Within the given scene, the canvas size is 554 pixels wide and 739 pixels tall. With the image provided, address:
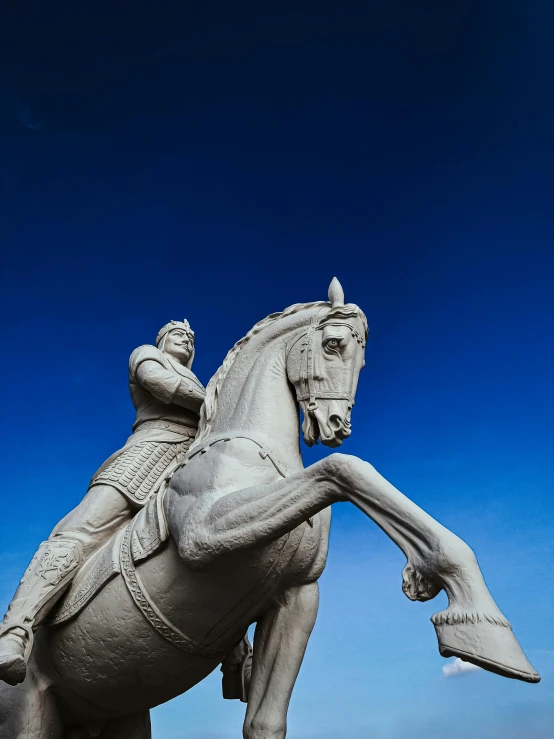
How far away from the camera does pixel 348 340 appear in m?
3.98

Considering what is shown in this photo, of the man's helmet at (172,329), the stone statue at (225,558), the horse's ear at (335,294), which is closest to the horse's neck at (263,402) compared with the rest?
the stone statue at (225,558)

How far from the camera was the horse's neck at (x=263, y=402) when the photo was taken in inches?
156

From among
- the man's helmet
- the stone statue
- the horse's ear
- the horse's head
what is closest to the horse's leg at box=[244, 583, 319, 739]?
the stone statue

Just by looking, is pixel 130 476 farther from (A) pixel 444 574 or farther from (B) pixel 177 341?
(A) pixel 444 574

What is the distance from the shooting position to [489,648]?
274cm

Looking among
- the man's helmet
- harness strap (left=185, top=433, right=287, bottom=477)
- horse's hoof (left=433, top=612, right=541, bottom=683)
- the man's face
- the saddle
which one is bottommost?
horse's hoof (left=433, top=612, right=541, bottom=683)

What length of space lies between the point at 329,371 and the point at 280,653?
1.51m

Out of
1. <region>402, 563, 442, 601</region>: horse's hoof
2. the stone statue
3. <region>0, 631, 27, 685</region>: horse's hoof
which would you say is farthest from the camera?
<region>0, 631, 27, 685</region>: horse's hoof

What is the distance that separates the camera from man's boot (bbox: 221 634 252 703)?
4707mm

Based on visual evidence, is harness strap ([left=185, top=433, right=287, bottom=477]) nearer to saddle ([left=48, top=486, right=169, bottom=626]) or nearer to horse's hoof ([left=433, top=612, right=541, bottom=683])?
saddle ([left=48, top=486, right=169, bottom=626])

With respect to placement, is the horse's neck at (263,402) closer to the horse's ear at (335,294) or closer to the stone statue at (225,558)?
the stone statue at (225,558)

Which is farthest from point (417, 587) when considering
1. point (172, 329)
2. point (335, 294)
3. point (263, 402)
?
point (172, 329)

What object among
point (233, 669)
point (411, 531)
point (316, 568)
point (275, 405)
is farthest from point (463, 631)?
point (233, 669)

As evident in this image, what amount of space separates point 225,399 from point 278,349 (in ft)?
1.34
